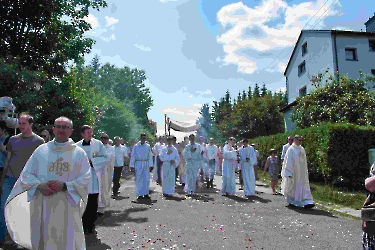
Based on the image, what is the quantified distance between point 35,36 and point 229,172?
32.4 feet

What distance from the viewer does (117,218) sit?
8.30 m

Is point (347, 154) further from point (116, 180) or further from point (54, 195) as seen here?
point (54, 195)

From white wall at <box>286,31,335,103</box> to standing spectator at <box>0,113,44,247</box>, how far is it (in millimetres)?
24828

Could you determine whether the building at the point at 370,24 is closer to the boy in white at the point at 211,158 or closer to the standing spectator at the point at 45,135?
the boy in white at the point at 211,158

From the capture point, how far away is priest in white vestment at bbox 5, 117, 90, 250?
404 cm

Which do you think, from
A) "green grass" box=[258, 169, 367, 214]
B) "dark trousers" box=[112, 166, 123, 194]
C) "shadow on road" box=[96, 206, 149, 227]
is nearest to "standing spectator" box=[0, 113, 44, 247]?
"shadow on road" box=[96, 206, 149, 227]

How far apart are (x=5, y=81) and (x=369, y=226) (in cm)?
1079

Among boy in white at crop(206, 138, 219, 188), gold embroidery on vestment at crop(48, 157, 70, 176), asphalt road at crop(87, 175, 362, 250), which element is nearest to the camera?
gold embroidery on vestment at crop(48, 157, 70, 176)

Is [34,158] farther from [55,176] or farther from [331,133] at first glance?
[331,133]

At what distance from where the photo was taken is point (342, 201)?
1061 centimetres

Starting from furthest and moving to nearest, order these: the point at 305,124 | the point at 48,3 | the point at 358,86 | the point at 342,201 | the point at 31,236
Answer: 1. the point at 305,124
2. the point at 358,86
3. the point at 48,3
4. the point at 342,201
5. the point at 31,236

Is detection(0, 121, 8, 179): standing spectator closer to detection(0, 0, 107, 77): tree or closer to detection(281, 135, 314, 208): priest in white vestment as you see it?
detection(0, 0, 107, 77): tree

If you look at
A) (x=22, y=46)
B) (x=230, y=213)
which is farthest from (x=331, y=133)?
(x=22, y=46)

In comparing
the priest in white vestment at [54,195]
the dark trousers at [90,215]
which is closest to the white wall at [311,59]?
the dark trousers at [90,215]
